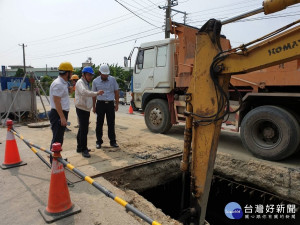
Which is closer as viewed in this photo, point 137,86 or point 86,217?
point 86,217

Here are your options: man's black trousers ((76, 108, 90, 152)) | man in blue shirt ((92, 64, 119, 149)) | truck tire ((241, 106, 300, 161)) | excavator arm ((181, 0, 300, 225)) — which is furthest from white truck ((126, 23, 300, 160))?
man's black trousers ((76, 108, 90, 152))

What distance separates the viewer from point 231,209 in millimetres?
4680

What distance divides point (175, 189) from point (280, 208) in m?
2.02

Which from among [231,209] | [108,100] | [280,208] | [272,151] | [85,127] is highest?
[108,100]

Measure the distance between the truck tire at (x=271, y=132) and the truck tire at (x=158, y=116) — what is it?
2.33 m

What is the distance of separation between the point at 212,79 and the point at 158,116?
14.4ft

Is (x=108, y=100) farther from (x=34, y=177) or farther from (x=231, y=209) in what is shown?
(x=231, y=209)

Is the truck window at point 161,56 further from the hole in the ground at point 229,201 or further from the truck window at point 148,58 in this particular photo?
the hole in the ground at point 229,201

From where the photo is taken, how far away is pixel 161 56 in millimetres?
6605

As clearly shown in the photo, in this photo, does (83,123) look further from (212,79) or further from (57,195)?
(212,79)

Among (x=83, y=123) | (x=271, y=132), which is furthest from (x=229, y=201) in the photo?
(x=83, y=123)

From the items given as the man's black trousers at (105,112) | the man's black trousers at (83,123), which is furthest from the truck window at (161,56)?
the man's black trousers at (83,123)

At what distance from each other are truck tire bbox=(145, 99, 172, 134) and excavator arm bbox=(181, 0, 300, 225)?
3.84 metres

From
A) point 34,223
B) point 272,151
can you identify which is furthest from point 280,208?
point 34,223
